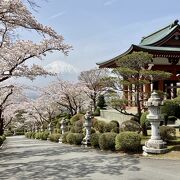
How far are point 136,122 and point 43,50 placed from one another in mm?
7529

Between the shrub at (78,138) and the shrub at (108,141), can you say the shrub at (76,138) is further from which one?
the shrub at (108,141)

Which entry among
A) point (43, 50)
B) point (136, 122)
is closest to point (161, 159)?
point (136, 122)

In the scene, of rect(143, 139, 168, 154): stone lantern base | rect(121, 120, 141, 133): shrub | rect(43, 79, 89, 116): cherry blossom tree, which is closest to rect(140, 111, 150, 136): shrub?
rect(121, 120, 141, 133): shrub

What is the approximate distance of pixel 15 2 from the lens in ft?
44.6

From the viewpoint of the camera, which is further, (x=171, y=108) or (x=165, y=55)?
(x=165, y=55)

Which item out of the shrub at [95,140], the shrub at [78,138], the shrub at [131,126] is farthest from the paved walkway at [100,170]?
the shrub at [78,138]

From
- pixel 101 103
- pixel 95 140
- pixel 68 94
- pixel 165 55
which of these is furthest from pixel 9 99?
pixel 95 140

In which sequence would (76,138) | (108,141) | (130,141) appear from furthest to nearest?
(76,138)
(108,141)
(130,141)

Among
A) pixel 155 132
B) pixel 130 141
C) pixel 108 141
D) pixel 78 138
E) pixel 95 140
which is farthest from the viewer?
pixel 78 138

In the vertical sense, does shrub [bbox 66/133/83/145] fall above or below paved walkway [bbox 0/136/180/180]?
above

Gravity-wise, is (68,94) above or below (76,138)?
above

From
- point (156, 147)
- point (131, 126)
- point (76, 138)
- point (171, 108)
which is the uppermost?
point (171, 108)

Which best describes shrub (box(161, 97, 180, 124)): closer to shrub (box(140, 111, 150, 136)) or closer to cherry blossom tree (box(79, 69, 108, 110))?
shrub (box(140, 111, 150, 136))

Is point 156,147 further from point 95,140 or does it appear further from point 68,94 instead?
point 68,94
